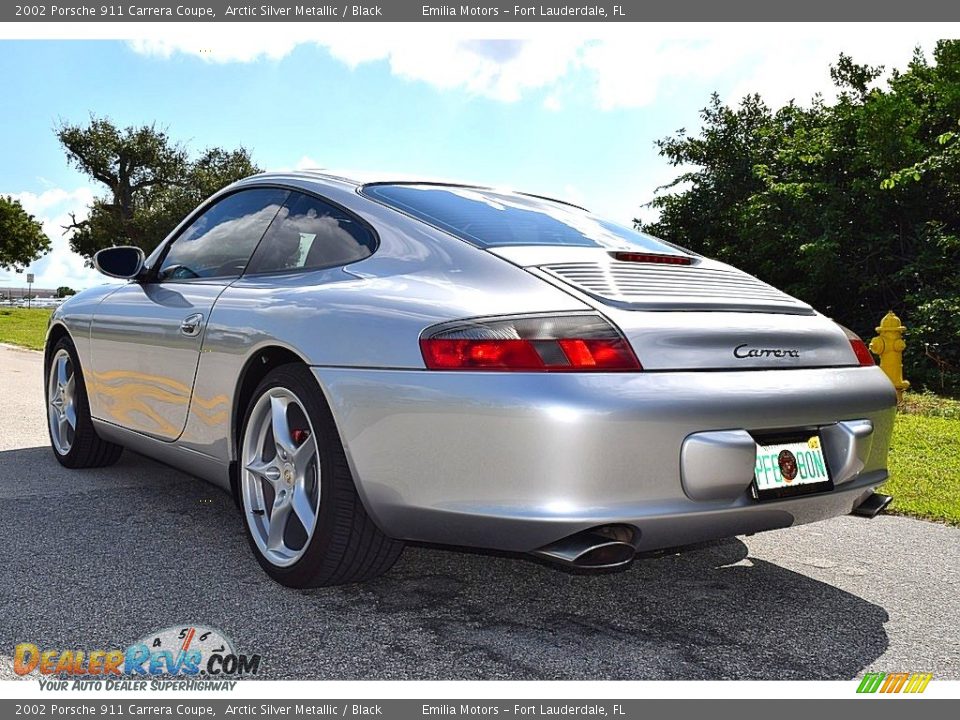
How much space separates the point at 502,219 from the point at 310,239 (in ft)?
2.39

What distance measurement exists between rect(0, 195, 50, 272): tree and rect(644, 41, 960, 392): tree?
48.9 meters

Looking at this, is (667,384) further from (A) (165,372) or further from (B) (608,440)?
(A) (165,372)

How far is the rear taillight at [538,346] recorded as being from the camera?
8.55 feet

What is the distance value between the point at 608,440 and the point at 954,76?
1872cm

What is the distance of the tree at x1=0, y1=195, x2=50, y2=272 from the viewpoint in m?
57.6

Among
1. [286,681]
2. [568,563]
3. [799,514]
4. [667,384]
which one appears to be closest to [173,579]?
[286,681]

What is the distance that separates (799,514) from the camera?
2916mm

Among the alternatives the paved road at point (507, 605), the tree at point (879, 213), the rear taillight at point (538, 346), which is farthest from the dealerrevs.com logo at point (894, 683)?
the tree at point (879, 213)

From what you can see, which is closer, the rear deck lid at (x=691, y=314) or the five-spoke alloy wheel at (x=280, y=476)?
the rear deck lid at (x=691, y=314)

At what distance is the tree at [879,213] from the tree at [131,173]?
39.7m

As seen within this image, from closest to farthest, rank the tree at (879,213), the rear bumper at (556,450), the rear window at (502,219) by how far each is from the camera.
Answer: the rear bumper at (556,450)
the rear window at (502,219)
the tree at (879,213)

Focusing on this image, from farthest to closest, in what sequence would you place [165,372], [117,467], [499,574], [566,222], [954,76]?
1. [954,76]
2. [117,467]
3. [165,372]
4. [566,222]
5. [499,574]

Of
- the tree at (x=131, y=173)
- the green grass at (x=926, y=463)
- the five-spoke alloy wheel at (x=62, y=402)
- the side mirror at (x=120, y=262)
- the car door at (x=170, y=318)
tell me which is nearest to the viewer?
the car door at (x=170, y=318)

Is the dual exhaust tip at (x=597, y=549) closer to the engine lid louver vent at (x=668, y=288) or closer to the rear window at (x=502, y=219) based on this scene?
the engine lid louver vent at (x=668, y=288)
